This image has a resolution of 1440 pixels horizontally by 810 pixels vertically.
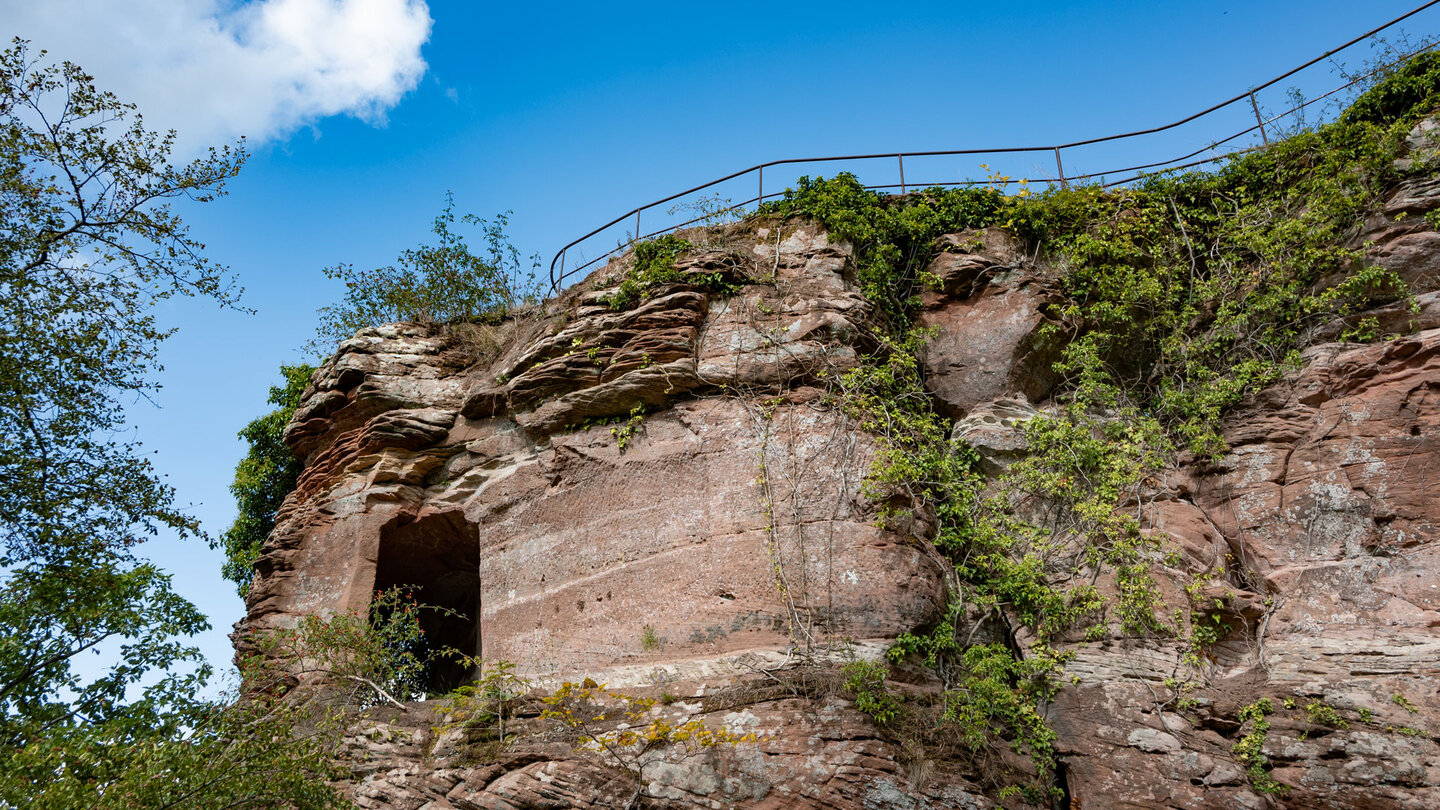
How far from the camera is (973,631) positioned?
9711 mm

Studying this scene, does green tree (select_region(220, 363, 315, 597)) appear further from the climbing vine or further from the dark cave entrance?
the climbing vine

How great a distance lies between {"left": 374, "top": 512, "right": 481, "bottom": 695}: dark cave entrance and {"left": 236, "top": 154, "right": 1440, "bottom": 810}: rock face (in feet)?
0.29

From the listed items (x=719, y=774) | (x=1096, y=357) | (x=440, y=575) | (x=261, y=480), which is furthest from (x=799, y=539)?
(x=261, y=480)

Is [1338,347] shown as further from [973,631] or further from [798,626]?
[798,626]

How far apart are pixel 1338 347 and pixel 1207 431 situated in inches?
65.2

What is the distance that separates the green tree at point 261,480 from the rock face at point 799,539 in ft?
7.25

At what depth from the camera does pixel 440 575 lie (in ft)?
45.1

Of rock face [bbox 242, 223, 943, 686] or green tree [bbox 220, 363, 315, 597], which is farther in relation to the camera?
green tree [bbox 220, 363, 315, 597]

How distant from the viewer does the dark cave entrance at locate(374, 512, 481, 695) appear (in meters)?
12.5

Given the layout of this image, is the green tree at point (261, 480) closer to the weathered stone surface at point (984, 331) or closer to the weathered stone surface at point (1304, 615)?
the weathered stone surface at point (984, 331)

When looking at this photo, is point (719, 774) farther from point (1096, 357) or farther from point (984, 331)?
point (1096, 357)

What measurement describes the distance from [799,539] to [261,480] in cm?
980

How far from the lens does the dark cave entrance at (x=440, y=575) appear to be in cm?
1254

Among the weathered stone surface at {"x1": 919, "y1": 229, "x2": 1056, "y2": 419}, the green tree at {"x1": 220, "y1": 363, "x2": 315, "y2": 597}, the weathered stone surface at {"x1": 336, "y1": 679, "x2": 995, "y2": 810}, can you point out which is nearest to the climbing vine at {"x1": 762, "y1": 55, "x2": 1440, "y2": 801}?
the weathered stone surface at {"x1": 919, "y1": 229, "x2": 1056, "y2": 419}
